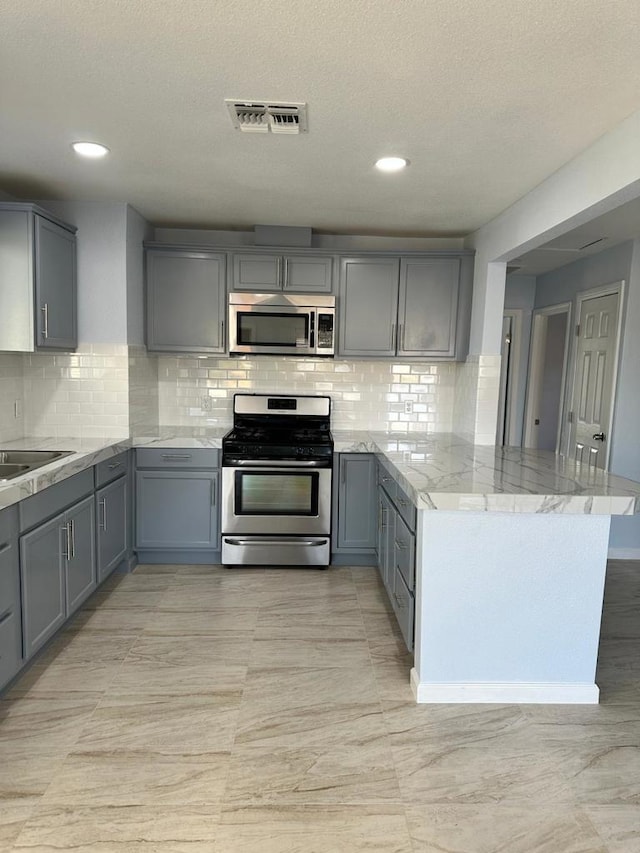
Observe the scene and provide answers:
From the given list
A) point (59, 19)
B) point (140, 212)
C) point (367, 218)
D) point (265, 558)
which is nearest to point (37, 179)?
point (140, 212)

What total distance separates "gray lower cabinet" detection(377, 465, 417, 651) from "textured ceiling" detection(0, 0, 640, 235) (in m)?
1.62

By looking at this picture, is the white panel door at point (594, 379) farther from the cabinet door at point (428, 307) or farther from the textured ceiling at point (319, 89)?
the textured ceiling at point (319, 89)

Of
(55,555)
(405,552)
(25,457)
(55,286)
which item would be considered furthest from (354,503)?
(55,286)

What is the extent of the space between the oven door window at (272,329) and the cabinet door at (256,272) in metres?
0.19

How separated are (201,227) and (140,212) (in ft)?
1.63

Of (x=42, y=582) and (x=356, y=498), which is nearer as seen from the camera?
(x=42, y=582)

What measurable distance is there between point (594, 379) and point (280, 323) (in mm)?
2446

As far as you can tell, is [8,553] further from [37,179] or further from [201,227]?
[201,227]

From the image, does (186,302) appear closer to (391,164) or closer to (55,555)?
(391,164)

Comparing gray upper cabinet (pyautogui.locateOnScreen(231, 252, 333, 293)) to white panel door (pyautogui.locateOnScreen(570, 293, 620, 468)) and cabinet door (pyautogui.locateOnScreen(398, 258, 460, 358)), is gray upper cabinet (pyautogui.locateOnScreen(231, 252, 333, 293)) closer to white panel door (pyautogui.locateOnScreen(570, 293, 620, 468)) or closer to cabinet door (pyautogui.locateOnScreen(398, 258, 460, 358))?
cabinet door (pyautogui.locateOnScreen(398, 258, 460, 358))

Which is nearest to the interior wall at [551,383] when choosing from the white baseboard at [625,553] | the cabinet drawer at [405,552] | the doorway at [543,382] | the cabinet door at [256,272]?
the doorway at [543,382]

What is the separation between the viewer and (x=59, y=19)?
1.59m

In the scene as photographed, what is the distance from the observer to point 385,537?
3324mm

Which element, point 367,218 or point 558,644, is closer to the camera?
point 558,644
